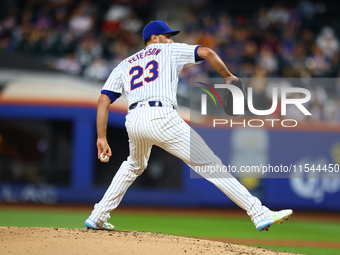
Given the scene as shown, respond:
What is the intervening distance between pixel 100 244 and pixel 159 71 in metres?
1.36

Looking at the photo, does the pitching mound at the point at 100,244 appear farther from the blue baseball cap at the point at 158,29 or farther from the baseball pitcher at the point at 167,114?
the blue baseball cap at the point at 158,29

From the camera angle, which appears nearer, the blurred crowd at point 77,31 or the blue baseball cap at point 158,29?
the blue baseball cap at point 158,29

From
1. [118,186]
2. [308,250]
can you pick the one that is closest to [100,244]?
[118,186]

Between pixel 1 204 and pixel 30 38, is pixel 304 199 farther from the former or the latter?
pixel 30 38

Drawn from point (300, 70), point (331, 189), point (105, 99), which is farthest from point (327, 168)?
point (105, 99)

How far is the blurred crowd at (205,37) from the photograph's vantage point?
1085cm

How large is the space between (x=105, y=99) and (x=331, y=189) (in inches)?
270

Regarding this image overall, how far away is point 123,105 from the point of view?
10461 millimetres

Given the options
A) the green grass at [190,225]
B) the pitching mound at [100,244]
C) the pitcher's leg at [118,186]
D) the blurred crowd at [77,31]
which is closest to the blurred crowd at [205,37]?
the blurred crowd at [77,31]

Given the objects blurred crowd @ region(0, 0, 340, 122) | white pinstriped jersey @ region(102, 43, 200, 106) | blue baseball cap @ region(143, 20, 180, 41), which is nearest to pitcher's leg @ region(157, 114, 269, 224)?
white pinstriped jersey @ region(102, 43, 200, 106)

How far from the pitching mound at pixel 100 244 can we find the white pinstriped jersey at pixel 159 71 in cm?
106

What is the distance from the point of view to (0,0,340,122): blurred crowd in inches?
427

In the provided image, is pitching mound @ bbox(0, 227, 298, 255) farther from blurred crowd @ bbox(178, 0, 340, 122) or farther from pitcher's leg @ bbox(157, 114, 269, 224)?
blurred crowd @ bbox(178, 0, 340, 122)

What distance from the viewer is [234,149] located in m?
10.1
